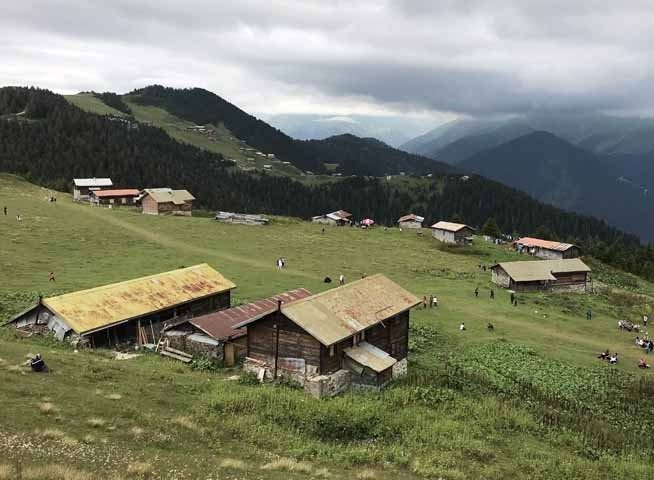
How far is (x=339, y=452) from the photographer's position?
21.9 metres

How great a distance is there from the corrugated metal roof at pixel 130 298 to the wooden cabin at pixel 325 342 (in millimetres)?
10034

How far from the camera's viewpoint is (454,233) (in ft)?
362

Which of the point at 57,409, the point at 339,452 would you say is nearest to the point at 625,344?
the point at 339,452

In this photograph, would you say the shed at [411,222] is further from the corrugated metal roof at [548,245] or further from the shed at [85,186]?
the shed at [85,186]

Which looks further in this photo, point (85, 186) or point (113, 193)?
point (85, 186)

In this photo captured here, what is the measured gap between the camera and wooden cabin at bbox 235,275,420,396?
103 feet

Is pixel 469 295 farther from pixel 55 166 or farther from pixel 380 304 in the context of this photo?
pixel 55 166

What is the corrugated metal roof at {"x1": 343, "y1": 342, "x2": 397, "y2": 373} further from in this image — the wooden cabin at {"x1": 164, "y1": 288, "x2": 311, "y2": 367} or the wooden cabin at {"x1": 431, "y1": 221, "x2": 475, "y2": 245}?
the wooden cabin at {"x1": 431, "y1": 221, "x2": 475, "y2": 245}

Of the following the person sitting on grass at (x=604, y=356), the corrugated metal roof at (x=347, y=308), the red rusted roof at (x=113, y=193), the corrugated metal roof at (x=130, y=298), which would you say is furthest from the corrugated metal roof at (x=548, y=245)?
the red rusted roof at (x=113, y=193)

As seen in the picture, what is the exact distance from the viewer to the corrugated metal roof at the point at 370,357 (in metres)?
32.3

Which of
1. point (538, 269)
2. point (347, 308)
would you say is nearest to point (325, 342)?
point (347, 308)

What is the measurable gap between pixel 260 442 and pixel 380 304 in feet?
57.6

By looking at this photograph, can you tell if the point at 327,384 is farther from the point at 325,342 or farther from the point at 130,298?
the point at 130,298

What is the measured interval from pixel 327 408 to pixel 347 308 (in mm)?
9334
